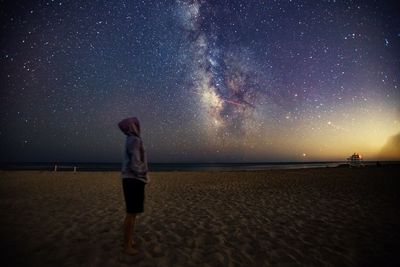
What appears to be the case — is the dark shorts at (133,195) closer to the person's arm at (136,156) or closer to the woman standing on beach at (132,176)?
the woman standing on beach at (132,176)

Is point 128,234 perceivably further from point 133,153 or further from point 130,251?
point 133,153

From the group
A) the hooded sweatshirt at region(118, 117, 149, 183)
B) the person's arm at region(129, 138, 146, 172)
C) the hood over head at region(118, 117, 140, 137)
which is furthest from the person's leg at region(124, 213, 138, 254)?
the hood over head at region(118, 117, 140, 137)

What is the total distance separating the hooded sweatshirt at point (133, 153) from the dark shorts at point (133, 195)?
0.27ft

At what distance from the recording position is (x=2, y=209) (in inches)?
314

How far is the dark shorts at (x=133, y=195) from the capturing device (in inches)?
167

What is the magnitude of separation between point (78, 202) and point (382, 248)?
9.06m

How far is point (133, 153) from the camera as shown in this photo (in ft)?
14.5

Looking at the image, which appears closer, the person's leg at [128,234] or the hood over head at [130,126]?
the person's leg at [128,234]

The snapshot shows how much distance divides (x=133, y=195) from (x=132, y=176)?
0.31 metres

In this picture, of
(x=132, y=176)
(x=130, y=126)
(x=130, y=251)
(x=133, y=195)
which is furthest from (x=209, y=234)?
(x=130, y=126)

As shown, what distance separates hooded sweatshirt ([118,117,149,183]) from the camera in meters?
4.32

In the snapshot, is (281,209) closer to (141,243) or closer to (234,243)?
(234,243)

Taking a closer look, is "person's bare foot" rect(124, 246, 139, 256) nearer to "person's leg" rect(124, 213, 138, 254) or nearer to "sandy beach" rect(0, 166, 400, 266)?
"person's leg" rect(124, 213, 138, 254)

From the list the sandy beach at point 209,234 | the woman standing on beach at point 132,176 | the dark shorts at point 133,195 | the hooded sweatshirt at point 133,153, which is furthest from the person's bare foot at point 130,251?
the hooded sweatshirt at point 133,153
